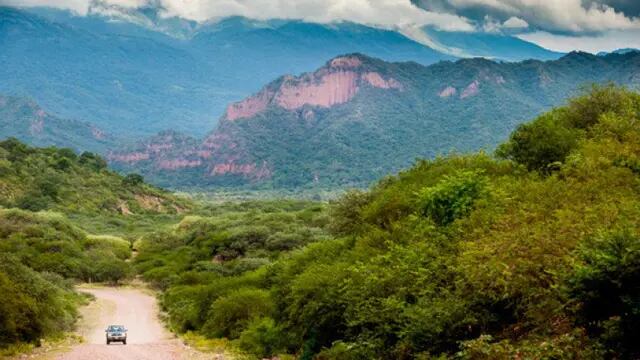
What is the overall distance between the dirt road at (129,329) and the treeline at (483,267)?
3203 mm

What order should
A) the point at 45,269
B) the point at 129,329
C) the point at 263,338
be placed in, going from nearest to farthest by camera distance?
the point at 263,338 → the point at 129,329 → the point at 45,269

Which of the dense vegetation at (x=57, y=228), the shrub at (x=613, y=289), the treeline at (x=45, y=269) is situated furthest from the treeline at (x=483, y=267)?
the dense vegetation at (x=57, y=228)

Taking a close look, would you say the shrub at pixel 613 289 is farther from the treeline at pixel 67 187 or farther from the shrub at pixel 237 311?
the treeline at pixel 67 187

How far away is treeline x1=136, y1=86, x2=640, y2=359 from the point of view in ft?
61.0

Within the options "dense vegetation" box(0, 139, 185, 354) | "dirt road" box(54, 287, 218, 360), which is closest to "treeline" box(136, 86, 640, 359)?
"dirt road" box(54, 287, 218, 360)

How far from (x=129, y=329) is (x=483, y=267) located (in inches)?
1591

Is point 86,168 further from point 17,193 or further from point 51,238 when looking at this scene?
point 51,238

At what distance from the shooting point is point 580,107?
46094 mm

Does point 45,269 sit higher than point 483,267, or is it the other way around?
point 483,267

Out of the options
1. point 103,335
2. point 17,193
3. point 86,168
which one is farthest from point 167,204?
point 103,335

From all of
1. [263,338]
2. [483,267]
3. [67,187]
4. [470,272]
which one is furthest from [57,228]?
[483,267]

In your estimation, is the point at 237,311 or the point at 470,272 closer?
the point at 470,272

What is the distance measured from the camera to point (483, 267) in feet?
76.6

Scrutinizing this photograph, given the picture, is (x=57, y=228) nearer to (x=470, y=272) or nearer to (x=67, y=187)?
(x=67, y=187)
